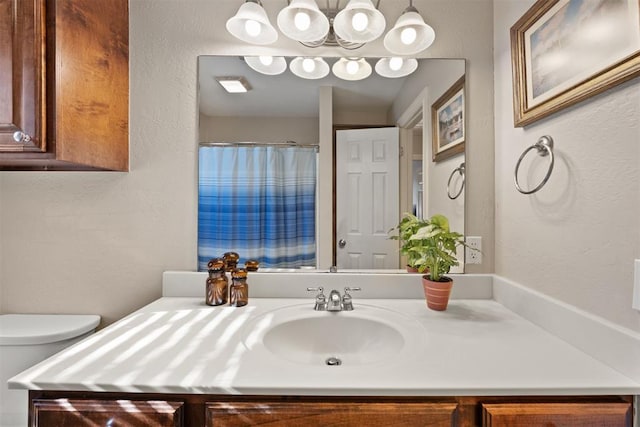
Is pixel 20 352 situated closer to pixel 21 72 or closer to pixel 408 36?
pixel 21 72

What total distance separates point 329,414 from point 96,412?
1.70 ft

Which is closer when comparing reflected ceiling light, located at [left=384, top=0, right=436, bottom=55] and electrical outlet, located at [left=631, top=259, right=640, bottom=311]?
electrical outlet, located at [left=631, top=259, right=640, bottom=311]

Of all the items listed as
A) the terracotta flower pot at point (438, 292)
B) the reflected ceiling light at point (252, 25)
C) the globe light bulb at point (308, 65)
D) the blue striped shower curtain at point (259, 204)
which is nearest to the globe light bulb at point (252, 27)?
the reflected ceiling light at point (252, 25)

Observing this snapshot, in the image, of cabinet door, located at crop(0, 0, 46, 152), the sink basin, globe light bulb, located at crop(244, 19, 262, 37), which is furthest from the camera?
globe light bulb, located at crop(244, 19, 262, 37)

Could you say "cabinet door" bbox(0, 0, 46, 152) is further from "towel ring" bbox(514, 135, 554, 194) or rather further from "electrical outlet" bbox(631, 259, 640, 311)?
"electrical outlet" bbox(631, 259, 640, 311)

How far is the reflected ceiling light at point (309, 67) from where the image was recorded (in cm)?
139

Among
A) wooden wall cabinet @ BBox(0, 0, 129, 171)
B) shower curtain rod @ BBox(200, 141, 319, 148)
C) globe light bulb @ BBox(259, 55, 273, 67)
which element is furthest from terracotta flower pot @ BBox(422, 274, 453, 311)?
wooden wall cabinet @ BBox(0, 0, 129, 171)

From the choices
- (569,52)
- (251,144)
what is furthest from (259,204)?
(569,52)

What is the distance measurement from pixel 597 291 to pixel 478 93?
90 centimetres

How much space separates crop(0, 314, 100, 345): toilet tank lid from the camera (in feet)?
3.78

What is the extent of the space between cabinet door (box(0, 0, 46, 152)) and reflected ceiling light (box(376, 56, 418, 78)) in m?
1.17

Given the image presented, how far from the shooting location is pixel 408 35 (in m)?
1.30

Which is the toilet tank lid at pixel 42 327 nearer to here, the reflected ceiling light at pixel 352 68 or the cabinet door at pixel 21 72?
the cabinet door at pixel 21 72

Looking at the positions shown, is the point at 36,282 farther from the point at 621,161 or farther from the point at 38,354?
the point at 621,161
